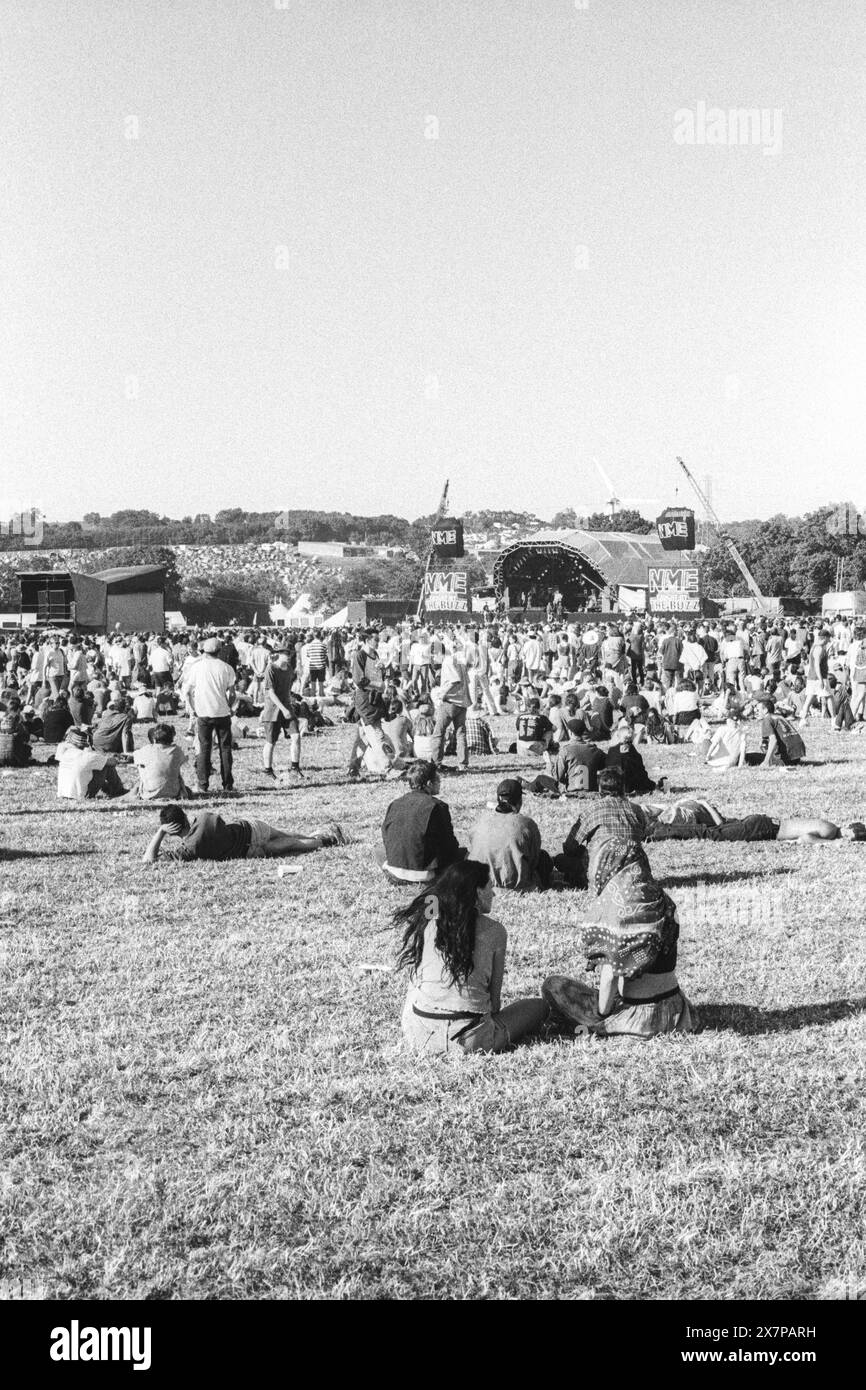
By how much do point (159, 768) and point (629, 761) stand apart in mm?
4529

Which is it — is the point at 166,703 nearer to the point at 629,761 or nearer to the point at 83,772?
the point at 83,772

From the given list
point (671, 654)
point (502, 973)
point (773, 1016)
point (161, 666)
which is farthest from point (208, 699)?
point (671, 654)

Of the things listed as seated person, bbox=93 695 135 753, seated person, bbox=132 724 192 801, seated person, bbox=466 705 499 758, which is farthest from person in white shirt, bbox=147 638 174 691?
seated person, bbox=132 724 192 801

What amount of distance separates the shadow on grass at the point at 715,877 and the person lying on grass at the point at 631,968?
3216 millimetres

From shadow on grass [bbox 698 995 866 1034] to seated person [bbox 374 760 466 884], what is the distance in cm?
253

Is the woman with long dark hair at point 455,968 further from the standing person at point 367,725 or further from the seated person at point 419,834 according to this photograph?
the standing person at point 367,725

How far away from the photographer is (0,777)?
48.4 ft

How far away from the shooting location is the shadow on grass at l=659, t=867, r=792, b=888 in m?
8.84

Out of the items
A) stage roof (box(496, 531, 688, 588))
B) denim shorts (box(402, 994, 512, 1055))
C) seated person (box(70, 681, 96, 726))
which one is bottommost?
denim shorts (box(402, 994, 512, 1055))

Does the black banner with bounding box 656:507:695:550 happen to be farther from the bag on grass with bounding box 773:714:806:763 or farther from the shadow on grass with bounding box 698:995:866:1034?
the shadow on grass with bounding box 698:995:866:1034

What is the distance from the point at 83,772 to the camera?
12.8m
